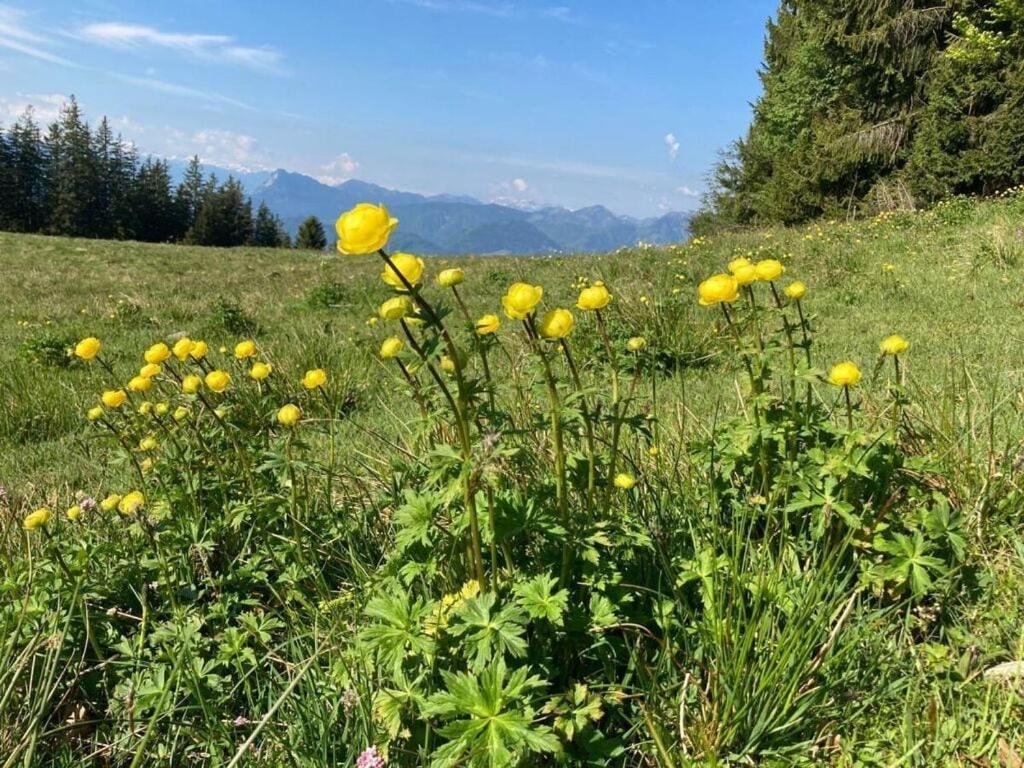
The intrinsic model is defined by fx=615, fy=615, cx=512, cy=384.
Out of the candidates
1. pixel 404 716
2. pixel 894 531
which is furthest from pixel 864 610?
pixel 404 716

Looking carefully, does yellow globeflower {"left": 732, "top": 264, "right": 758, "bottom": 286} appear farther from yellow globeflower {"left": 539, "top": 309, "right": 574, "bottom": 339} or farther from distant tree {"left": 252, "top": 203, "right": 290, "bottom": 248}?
distant tree {"left": 252, "top": 203, "right": 290, "bottom": 248}

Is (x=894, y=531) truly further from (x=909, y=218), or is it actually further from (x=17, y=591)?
(x=909, y=218)

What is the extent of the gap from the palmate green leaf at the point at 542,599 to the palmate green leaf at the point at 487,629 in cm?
3

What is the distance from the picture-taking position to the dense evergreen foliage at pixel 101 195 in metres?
52.5

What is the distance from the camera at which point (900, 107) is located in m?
17.9

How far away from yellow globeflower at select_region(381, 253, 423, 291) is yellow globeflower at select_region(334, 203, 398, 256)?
0.05 metres

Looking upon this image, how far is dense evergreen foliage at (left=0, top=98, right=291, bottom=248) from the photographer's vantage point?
52469 millimetres

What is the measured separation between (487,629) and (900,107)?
21.9 m

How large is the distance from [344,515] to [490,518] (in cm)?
98

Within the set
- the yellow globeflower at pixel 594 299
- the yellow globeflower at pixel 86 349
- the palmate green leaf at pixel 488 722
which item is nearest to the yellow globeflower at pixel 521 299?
the yellow globeflower at pixel 594 299

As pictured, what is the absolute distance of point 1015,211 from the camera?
9.35 meters

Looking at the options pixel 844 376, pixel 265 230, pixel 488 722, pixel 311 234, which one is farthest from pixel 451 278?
pixel 265 230

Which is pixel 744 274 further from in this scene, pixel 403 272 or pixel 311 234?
pixel 311 234

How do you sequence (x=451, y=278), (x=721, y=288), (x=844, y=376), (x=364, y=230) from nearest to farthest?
(x=364, y=230) < (x=451, y=278) < (x=721, y=288) < (x=844, y=376)
